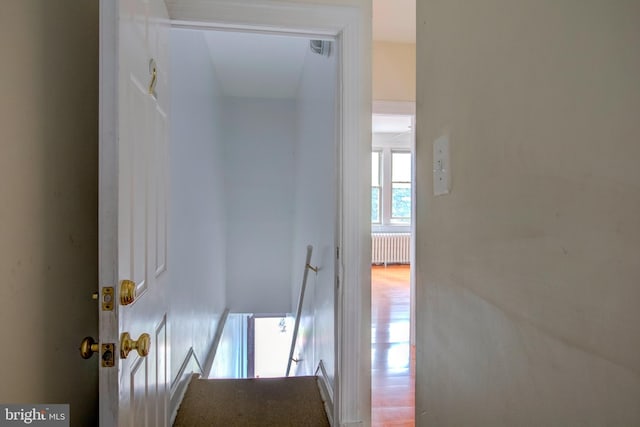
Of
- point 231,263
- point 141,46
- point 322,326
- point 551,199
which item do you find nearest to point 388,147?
point 231,263

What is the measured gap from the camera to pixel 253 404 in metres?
2.08

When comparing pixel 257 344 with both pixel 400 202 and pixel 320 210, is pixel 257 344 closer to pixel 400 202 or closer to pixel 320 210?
pixel 400 202

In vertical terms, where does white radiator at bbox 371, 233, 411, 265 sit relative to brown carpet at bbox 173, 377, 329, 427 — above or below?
above

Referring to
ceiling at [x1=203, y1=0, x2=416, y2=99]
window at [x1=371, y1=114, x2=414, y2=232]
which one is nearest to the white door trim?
ceiling at [x1=203, y1=0, x2=416, y2=99]

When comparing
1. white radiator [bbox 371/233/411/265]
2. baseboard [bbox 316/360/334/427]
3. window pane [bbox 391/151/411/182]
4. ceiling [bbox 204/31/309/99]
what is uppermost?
ceiling [bbox 204/31/309/99]

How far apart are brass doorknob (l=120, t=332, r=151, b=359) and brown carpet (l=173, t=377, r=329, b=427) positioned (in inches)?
47.6

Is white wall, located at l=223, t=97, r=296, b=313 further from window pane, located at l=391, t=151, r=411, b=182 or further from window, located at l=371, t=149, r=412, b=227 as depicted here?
window pane, located at l=391, t=151, r=411, b=182

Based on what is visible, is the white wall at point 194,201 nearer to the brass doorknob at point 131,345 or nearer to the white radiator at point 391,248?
the brass doorknob at point 131,345

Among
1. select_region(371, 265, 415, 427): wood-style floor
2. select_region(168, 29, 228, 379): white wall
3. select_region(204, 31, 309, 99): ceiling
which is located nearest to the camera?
select_region(168, 29, 228, 379): white wall

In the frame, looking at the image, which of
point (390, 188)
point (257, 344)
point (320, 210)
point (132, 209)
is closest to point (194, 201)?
point (320, 210)

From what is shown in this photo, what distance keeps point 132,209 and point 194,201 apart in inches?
66.4

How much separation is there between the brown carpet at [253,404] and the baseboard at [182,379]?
44 mm

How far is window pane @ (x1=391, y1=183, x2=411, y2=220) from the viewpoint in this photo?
7469 millimetres

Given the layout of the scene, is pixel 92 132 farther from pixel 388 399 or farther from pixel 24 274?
pixel 388 399
